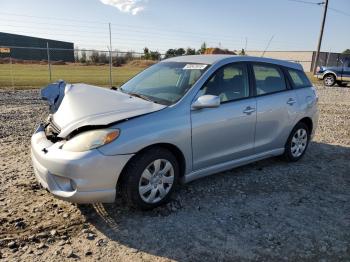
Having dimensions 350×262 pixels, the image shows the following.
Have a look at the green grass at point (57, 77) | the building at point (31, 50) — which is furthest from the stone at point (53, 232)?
the building at point (31, 50)

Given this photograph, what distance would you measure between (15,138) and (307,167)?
521 centimetres

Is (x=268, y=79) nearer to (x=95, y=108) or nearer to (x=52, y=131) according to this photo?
(x=95, y=108)

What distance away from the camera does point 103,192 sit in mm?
3502

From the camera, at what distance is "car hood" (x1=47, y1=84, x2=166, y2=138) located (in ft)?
11.9

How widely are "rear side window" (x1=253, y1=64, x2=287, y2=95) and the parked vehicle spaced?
18394mm

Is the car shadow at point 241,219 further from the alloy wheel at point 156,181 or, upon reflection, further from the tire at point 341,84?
the tire at point 341,84

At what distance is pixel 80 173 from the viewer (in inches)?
132

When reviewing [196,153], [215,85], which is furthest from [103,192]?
[215,85]

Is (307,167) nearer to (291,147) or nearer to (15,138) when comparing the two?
(291,147)

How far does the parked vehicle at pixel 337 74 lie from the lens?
21719mm

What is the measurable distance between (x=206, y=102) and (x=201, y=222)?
1.30m

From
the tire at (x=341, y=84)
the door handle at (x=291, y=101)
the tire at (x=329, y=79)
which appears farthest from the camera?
the tire at (x=341, y=84)

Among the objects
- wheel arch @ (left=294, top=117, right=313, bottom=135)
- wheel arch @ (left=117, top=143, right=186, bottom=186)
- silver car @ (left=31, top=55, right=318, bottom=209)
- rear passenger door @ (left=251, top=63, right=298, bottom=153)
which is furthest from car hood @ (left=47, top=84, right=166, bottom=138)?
wheel arch @ (left=294, top=117, right=313, bottom=135)

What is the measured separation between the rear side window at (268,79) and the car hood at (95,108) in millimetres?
1729
